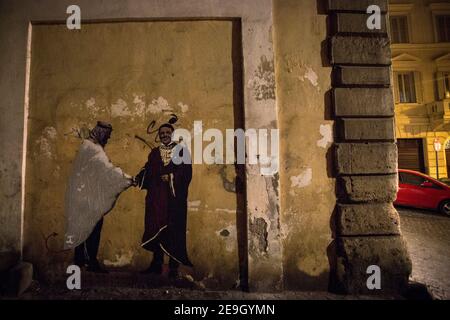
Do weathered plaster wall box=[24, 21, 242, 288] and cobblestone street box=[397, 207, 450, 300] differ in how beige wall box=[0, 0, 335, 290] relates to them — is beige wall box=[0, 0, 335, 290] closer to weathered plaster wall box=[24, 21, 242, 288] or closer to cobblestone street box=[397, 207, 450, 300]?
weathered plaster wall box=[24, 21, 242, 288]

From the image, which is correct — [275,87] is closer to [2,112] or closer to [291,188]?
[291,188]

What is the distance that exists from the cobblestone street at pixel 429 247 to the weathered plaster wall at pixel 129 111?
264cm

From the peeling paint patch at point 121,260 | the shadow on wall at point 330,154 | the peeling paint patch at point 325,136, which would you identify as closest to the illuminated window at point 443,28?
the shadow on wall at point 330,154

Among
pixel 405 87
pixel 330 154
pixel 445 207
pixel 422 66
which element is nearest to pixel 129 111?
pixel 330 154

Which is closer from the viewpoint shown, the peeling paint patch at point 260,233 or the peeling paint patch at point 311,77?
the peeling paint patch at point 260,233

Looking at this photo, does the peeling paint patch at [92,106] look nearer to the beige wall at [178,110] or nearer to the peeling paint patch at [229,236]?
the beige wall at [178,110]

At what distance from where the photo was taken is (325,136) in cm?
338

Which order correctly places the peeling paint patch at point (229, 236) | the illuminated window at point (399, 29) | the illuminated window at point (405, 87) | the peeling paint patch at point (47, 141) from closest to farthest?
the peeling paint patch at point (229, 236) → the peeling paint patch at point (47, 141) → the illuminated window at point (405, 87) → the illuminated window at point (399, 29)

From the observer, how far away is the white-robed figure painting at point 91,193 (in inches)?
131

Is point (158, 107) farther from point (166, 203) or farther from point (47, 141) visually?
point (47, 141)

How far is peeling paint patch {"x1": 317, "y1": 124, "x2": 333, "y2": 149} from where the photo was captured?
11.1ft

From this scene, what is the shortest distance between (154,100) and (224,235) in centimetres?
197

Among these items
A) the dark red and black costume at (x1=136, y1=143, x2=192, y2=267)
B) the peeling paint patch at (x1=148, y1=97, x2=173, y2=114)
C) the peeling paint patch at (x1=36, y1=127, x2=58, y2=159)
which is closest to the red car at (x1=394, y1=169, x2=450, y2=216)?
the dark red and black costume at (x1=136, y1=143, x2=192, y2=267)
